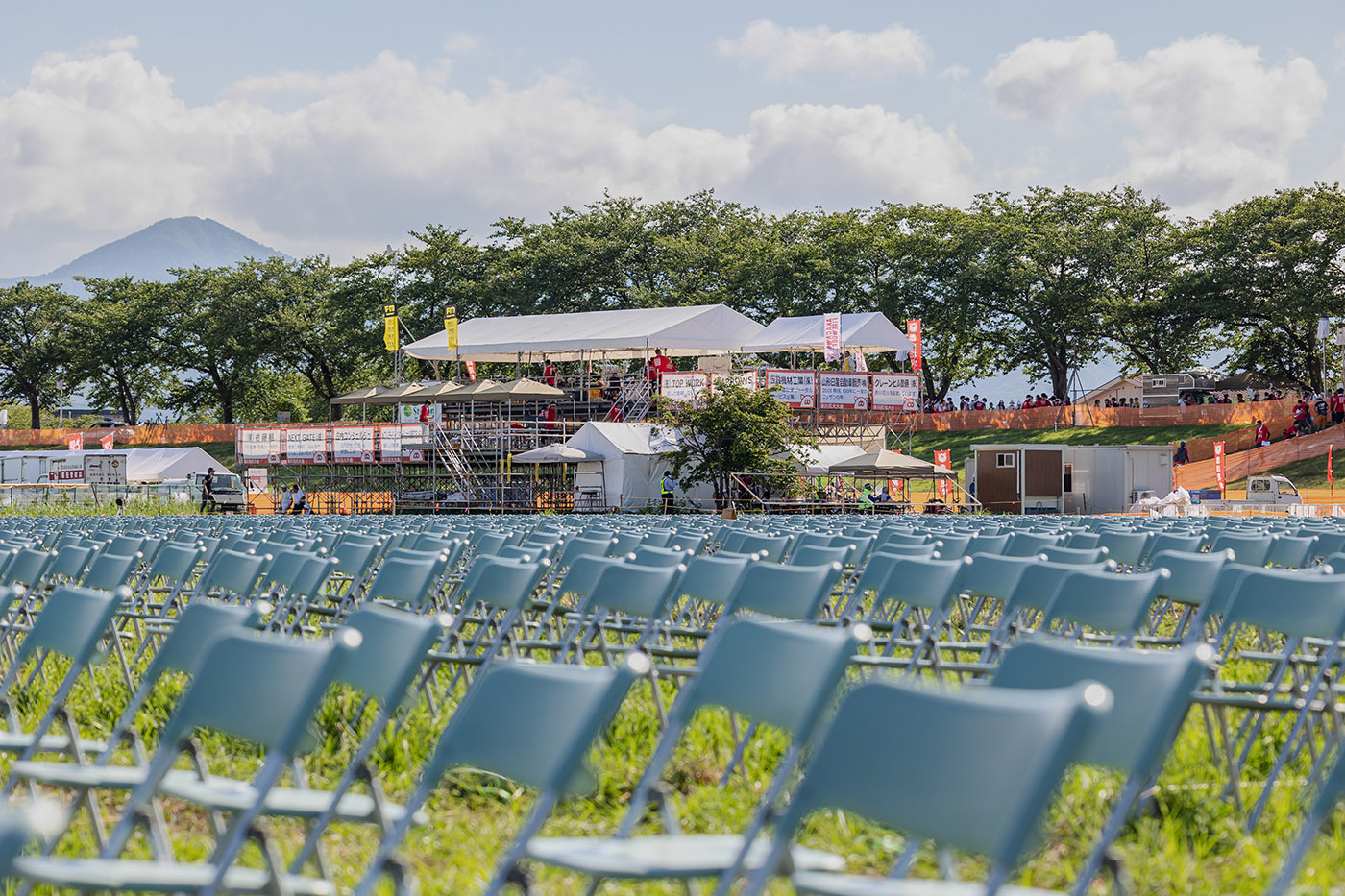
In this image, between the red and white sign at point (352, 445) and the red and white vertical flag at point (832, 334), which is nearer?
the red and white sign at point (352, 445)

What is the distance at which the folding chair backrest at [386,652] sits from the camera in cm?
310

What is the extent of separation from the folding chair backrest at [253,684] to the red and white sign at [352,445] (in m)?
32.8

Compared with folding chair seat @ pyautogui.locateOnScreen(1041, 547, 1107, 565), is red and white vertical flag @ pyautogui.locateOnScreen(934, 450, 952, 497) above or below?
below

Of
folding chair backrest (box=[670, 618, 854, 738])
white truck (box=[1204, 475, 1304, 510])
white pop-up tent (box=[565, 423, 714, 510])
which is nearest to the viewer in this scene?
folding chair backrest (box=[670, 618, 854, 738])

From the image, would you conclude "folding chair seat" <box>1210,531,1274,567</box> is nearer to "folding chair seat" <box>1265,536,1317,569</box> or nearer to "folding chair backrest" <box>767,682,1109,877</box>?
"folding chair seat" <box>1265,536,1317,569</box>

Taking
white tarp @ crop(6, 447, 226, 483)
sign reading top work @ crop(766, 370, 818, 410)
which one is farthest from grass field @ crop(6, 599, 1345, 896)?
white tarp @ crop(6, 447, 226, 483)

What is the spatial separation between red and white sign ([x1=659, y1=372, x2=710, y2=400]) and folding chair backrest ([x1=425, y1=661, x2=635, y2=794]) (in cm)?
2936

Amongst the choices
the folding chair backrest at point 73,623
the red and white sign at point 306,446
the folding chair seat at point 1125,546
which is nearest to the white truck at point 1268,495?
the red and white sign at point 306,446

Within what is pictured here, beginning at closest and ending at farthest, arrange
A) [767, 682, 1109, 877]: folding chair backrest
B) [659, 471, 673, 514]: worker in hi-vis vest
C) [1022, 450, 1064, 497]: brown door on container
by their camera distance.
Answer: [767, 682, 1109, 877]: folding chair backrest < [659, 471, 673, 514]: worker in hi-vis vest < [1022, 450, 1064, 497]: brown door on container

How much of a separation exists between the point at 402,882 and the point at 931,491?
3593 centimetres

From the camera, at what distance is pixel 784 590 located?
197 inches

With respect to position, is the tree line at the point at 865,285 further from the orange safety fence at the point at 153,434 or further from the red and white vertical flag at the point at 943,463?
the red and white vertical flag at the point at 943,463

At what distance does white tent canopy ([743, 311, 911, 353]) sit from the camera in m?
37.4

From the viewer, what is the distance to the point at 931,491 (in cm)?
3766
